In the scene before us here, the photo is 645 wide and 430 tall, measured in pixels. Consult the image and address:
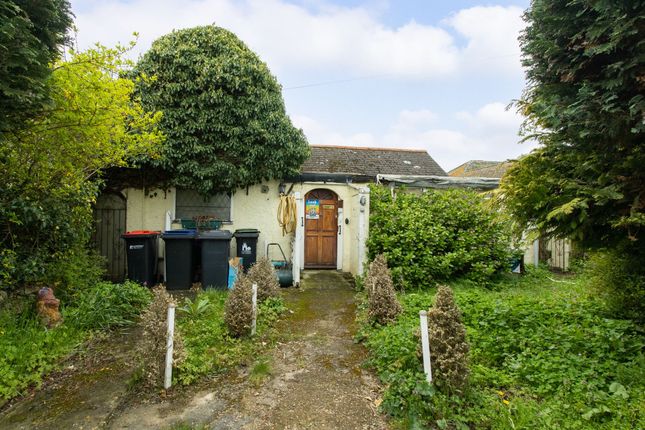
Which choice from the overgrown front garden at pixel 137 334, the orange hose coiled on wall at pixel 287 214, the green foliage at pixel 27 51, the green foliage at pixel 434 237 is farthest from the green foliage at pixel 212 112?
the green foliage at pixel 27 51

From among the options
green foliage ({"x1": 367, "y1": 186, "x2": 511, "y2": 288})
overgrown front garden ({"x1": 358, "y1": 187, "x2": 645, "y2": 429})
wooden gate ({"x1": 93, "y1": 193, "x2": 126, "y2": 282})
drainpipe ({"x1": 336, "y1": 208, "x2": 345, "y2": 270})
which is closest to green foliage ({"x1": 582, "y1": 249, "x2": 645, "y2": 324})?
overgrown front garden ({"x1": 358, "y1": 187, "x2": 645, "y2": 429})

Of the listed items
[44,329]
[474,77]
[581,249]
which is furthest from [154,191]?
[474,77]

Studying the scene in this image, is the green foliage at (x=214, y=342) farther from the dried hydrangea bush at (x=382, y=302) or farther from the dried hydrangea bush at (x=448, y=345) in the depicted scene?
the dried hydrangea bush at (x=448, y=345)

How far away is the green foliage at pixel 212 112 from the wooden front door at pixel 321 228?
4.85ft

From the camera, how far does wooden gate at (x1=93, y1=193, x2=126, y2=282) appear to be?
26.0ft

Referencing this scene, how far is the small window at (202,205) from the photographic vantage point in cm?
822

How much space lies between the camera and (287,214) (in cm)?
774

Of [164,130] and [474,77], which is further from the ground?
[474,77]

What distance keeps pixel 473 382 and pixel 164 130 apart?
24.3ft

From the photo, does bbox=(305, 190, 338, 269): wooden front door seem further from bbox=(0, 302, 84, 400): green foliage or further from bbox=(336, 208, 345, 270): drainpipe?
bbox=(0, 302, 84, 400): green foliage

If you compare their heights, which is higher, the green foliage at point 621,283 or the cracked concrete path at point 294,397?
the green foliage at point 621,283

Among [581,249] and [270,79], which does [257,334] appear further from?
[270,79]

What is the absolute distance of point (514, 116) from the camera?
11.7 feet

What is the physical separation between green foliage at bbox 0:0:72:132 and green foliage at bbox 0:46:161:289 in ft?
1.12
